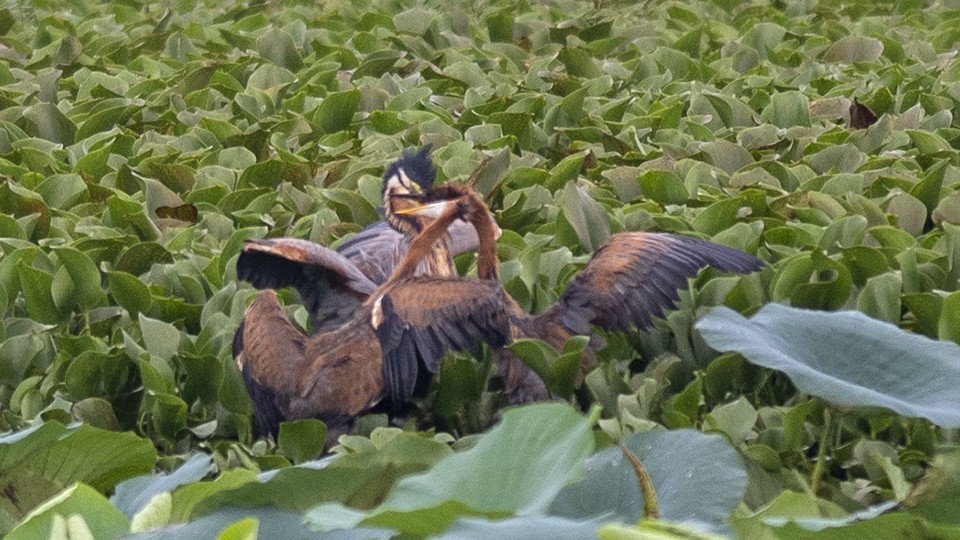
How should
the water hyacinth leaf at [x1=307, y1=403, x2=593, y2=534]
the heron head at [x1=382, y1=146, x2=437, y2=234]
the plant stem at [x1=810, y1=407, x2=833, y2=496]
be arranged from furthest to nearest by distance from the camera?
the heron head at [x1=382, y1=146, x2=437, y2=234] → the plant stem at [x1=810, y1=407, x2=833, y2=496] → the water hyacinth leaf at [x1=307, y1=403, x2=593, y2=534]

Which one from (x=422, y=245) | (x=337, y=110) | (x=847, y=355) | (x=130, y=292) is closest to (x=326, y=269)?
(x=422, y=245)

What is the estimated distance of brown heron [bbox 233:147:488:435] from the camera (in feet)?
8.38

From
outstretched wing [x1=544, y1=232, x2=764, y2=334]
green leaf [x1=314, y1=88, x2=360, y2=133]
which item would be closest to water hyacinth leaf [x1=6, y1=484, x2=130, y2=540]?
outstretched wing [x1=544, y1=232, x2=764, y2=334]

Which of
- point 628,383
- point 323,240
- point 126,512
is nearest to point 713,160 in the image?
point 323,240

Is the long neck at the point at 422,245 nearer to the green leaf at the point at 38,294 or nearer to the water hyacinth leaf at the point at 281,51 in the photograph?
the green leaf at the point at 38,294

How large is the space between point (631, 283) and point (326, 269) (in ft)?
1.74

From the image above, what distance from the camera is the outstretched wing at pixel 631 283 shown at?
2.55 meters

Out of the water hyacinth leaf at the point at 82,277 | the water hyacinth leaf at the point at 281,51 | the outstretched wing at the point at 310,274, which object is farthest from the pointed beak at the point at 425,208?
the water hyacinth leaf at the point at 281,51

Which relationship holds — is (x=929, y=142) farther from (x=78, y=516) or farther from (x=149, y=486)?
(x=78, y=516)

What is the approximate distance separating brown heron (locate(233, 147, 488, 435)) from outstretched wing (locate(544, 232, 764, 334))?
0.28 metres

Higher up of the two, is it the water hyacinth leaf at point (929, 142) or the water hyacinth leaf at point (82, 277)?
the water hyacinth leaf at point (82, 277)

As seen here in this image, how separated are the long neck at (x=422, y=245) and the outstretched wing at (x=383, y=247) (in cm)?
22

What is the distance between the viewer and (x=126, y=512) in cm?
153

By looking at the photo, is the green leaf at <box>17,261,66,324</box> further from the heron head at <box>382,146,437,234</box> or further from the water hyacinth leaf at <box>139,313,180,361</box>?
the heron head at <box>382,146,437,234</box>
